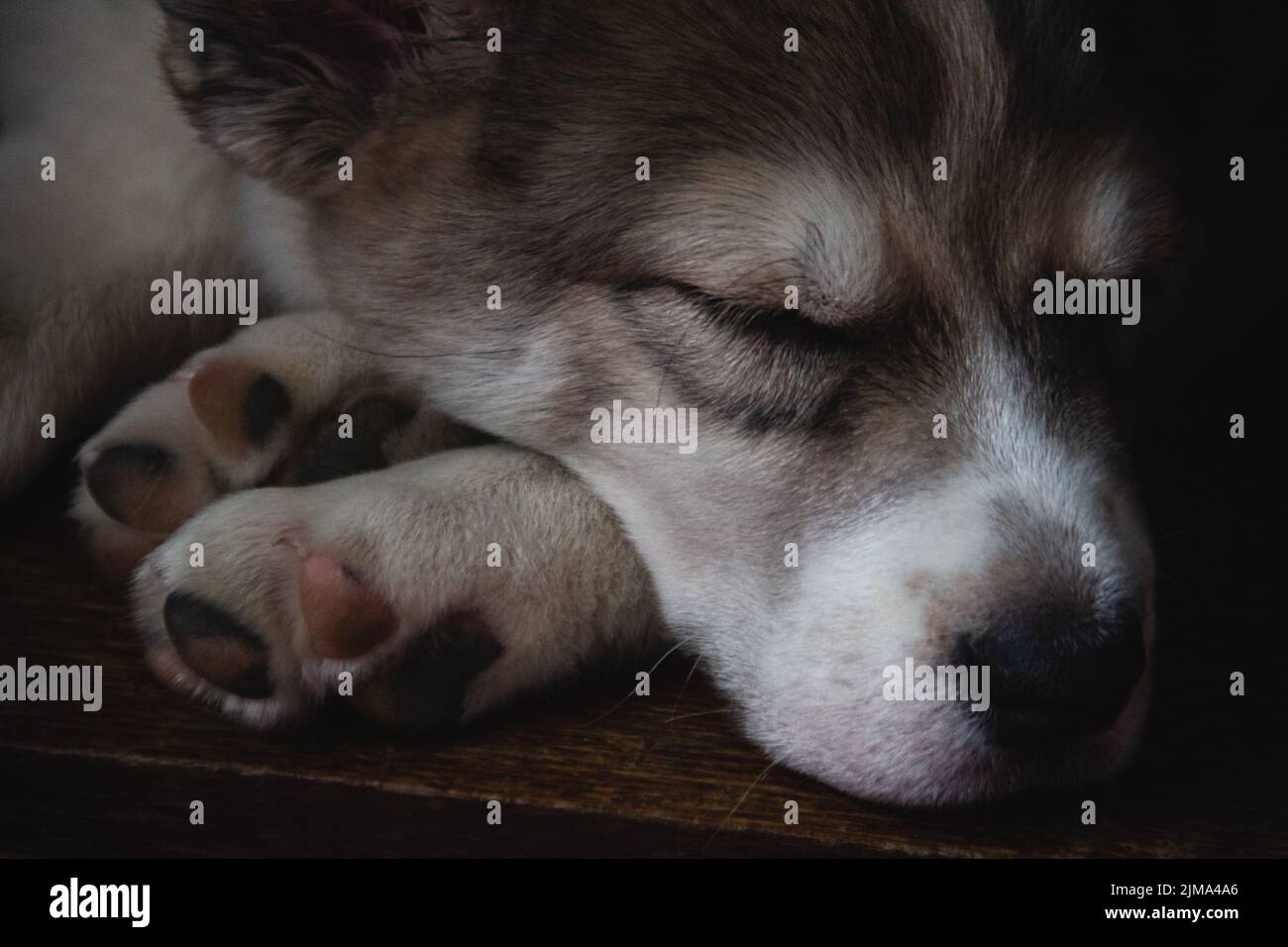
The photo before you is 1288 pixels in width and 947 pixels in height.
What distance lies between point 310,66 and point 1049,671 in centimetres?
119

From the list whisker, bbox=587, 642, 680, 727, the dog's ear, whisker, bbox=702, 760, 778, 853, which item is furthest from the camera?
the dog's ear

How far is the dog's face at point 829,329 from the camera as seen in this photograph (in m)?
1.30

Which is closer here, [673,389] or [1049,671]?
[1049,671]

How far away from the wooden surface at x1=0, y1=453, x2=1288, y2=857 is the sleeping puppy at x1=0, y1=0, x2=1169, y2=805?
44mm

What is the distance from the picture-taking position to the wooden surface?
1.25 m

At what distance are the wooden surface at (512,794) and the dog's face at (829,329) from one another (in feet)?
0.20

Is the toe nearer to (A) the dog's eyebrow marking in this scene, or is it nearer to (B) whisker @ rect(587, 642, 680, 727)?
(B) whisker @ rect(587, 642, 680, 727)

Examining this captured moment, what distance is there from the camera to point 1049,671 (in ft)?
4.09

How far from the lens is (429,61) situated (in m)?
1.69

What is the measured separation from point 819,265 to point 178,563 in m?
0.76

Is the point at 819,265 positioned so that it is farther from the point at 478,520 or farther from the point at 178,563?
the point at 178,563

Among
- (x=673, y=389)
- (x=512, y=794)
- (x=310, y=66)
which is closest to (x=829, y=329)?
(x=673, y=389)

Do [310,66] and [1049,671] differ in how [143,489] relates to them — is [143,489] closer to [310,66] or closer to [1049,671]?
[310,66]

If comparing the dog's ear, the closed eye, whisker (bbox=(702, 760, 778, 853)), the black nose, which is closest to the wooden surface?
whisker (bbox=(702, 760, 778, 853))
